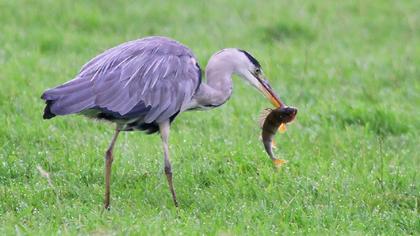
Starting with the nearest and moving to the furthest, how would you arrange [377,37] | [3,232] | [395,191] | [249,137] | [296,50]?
1. [3,232]
2. [395,191]
3. [249,137]
4. [296,50]
5. [377,37]

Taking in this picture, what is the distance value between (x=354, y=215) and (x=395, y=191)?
1.92 ft

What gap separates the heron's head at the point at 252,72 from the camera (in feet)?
24.8

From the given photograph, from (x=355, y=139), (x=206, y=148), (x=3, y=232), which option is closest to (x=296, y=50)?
(x=355, y=139)

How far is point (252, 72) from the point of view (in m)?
7.62

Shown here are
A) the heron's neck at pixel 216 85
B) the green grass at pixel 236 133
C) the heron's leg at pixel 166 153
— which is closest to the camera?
the green grass at pixel 236 133

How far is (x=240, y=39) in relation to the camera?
12.0 metres

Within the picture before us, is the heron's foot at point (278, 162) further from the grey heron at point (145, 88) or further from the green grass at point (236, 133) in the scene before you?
the grey heron at point (145, 88)

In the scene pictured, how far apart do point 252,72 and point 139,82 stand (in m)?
1.05

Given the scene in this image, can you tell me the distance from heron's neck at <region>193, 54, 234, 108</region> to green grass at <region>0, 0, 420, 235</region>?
1.83 ft

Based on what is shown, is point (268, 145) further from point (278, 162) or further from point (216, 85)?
point (216, 85)

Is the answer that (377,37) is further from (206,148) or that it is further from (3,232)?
(3,232)

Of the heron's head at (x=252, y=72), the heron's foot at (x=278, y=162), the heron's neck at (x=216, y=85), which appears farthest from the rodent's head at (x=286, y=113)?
the heron's neck at (x=216, y=85)

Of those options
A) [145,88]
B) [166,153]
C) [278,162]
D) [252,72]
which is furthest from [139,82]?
[278,162]

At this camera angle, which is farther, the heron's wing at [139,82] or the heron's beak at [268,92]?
the heron's beak at [268,92]
